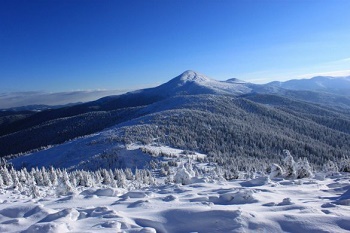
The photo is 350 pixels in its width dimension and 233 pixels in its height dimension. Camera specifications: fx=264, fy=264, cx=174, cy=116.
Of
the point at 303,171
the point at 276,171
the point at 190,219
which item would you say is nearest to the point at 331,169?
the point at 303,171

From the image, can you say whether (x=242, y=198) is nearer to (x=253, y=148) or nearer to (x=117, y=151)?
(x=117, y=151)

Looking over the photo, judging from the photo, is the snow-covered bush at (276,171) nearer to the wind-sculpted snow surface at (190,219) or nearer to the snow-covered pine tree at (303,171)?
the snow-covered pine tree at (303,171)

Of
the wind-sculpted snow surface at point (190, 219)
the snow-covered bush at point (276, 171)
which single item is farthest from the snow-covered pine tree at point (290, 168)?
the wind-sculpted snow surface at point (190, 219)

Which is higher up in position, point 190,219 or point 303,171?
point 190,219

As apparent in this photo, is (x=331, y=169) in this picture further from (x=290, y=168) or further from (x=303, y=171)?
(x=290, y=168)

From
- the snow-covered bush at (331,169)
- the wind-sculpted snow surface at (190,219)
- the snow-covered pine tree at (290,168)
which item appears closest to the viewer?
the wind-sculpted snow surface at (190,219)

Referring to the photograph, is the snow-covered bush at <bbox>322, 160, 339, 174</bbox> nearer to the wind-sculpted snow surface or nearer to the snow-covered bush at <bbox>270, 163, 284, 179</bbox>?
the snow-covered bush at <bbox>270, 163, 284, 179</bbox>

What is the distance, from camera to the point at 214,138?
196250 millimetres

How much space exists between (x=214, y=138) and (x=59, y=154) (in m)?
107

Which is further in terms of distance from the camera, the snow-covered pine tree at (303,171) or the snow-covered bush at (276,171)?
the snow-covered bush at (276,171)

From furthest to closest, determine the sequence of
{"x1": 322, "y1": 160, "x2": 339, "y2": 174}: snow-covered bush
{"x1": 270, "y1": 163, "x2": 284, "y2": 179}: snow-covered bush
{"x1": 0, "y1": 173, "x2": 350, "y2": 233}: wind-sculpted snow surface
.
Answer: {"x1": 322, "y1": 160, "x2": 339, "y2": 174}: snow-covered bush, {"x1": 270, "y1": 163, "x2": 284, "y2": 179}: snow-covered bush, {"x1": 0, "y1": 173, "x2": 350, "y2": 233}: wind-sculpted snow surface

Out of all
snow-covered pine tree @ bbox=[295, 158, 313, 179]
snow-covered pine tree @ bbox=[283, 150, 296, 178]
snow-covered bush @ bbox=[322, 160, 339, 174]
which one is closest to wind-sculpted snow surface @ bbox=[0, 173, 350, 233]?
snow-covered pine tree @ bbox=[283, 150, 296, 178]

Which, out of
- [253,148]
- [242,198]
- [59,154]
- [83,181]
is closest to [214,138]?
Result: [253,148]

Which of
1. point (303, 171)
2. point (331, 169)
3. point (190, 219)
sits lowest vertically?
point (331, 169)
